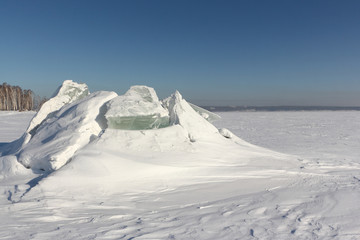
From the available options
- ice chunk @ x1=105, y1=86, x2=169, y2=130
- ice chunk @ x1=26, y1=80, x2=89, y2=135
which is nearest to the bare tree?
ice chunk @ x1=26, y1=80, x2=89, y2=135

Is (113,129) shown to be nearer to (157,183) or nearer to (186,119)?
(157,183)

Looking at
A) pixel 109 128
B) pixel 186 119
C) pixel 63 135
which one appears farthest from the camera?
pixel 186 119

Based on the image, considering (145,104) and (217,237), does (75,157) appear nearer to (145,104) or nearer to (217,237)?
(145,104)

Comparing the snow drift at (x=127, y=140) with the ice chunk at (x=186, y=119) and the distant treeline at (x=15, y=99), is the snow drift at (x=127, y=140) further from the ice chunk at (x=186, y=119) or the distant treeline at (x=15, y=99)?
the distant treeline at (x=15, y=99)

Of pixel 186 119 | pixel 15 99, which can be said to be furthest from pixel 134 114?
pixel 15 99

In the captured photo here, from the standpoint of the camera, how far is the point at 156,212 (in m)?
3.12

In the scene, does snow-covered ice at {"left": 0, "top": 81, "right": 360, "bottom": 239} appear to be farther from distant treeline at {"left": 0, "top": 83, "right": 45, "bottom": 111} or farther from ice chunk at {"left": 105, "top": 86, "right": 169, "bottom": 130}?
distant treeline at {"left": 0, "top": 83, "right": 45, "bottom": 111}

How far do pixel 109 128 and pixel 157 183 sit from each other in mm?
1313

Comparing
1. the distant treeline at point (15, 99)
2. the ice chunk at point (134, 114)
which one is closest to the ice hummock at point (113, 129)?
the ice chunk at point (134, 114)

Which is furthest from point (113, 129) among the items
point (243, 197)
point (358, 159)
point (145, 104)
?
point (358, 159)

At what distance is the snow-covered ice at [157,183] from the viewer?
105 inches

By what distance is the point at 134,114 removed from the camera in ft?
16.2

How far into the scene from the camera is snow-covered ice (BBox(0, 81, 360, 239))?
2680 mm

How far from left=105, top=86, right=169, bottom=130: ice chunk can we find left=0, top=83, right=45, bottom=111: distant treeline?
131ft
